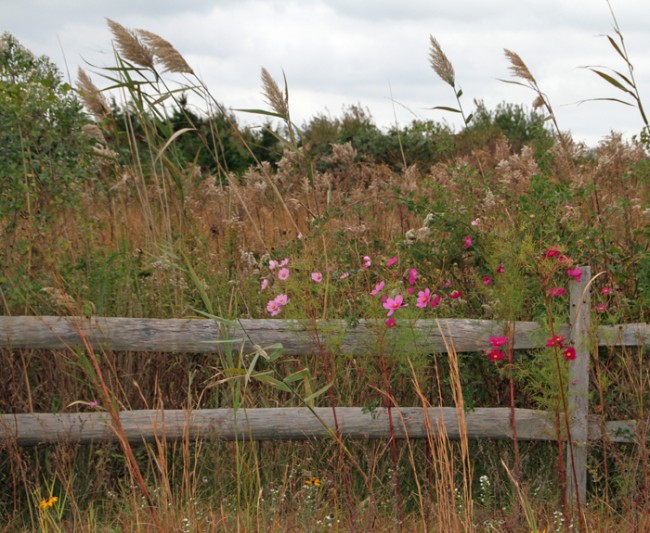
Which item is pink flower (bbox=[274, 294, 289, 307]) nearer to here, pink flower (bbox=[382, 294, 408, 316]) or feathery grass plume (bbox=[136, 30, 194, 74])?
pink flower (bbox=[382, 294, 408, 316])

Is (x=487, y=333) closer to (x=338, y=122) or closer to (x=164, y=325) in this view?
(x=164, y=325)

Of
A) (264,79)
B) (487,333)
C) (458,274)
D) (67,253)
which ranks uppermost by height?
(264,79)

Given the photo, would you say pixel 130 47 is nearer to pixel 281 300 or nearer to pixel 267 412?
pixel 281 300

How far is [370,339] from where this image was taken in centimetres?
362

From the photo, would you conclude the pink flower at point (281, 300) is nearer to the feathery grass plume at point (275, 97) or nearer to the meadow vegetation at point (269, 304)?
the meadow vegetation at point (269, 304)

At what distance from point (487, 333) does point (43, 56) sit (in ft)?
10.5

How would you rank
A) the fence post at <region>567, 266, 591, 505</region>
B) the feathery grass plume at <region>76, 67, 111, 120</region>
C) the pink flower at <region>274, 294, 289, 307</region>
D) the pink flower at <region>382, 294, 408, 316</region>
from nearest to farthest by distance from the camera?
1. the pink flower at <region>382, 294, 408, 316</region>
2. the fence post at <region>567, 266, 591, 505</region>
3. the pink flower at <region>274, 294, 289, 307</region>
4. the feathery grass plume at <region>76, 67, 111, 120</region>

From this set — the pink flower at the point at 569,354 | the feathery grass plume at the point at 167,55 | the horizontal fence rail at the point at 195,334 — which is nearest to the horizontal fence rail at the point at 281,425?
the horizontal fence rail at the point at 195,334

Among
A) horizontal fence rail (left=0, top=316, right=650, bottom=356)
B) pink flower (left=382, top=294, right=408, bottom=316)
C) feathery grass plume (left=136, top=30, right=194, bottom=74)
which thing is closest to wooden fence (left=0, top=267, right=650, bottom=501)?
horizontal fence rail (left=0, top=316, right=650, bottom=356)

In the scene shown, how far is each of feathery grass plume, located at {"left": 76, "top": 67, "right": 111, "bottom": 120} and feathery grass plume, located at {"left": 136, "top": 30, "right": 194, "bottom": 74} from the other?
799 mm

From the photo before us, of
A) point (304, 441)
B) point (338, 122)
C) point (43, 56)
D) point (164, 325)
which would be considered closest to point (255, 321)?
point (164, 325)

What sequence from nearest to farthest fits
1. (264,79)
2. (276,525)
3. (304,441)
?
1. (276,525)
2. (264,79)
3. (304,441)

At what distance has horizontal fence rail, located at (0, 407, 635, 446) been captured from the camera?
3.89 m

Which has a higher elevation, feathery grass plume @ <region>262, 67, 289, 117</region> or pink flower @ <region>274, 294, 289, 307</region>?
feathery grass plume @ <region>262, 67, 289, 117</region>
